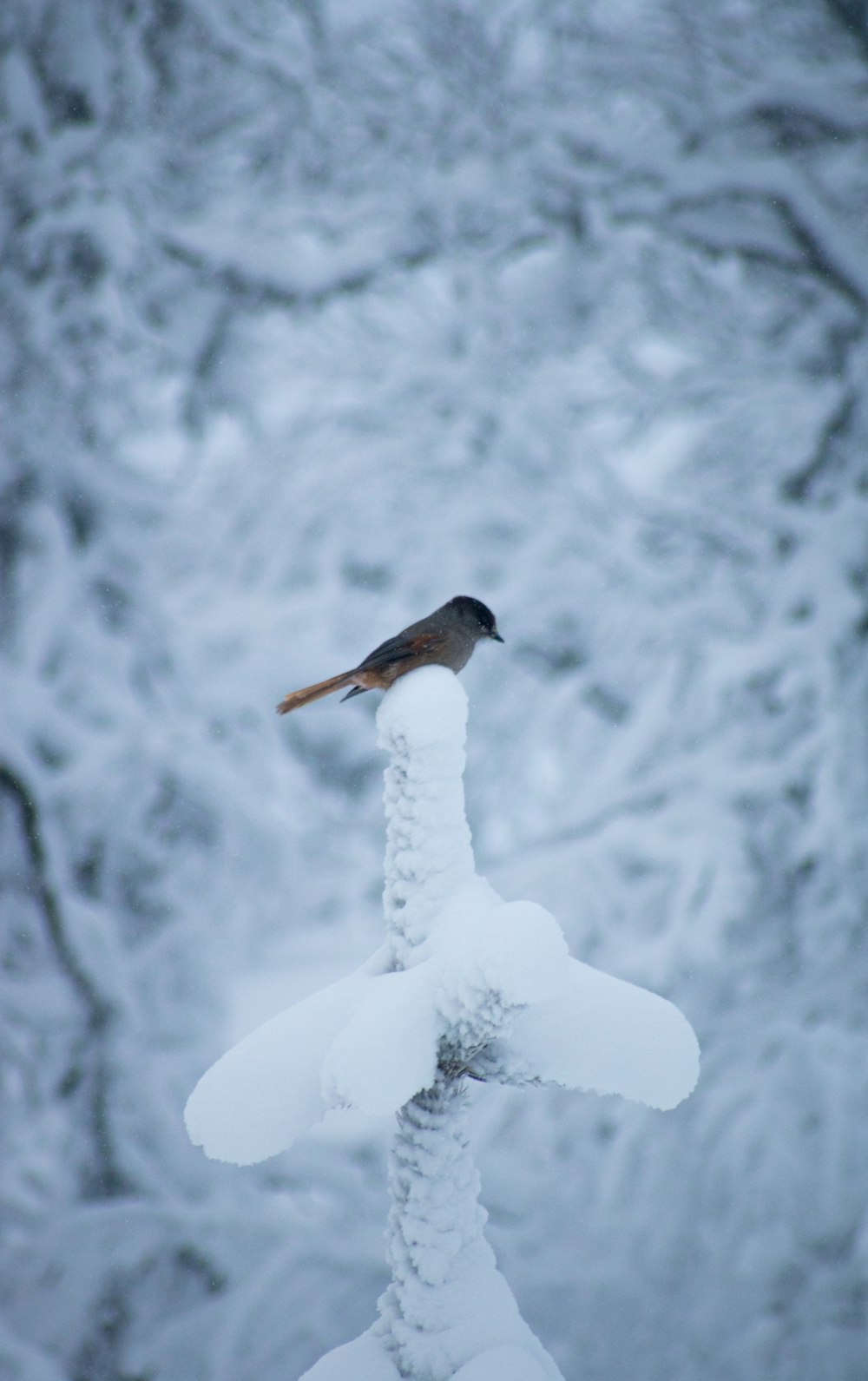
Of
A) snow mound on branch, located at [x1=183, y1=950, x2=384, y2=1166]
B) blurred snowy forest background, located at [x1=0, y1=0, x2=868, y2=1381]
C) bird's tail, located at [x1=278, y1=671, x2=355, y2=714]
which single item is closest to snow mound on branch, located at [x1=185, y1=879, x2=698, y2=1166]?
snow mound on branch, located at [x1=183, y1=950, x2=384, y2=1166]

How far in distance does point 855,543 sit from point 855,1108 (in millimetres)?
1191

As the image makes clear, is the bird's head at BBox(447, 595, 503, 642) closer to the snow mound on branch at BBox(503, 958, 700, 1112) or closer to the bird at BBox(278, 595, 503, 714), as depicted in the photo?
the bird at BBox(278, 595, 503, 714)

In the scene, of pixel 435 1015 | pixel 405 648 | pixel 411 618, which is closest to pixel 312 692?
pixel 405 648

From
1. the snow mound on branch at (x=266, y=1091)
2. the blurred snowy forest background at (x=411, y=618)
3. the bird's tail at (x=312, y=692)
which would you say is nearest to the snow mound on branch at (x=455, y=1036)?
the snow mound on branch at (x=266, y=1091)

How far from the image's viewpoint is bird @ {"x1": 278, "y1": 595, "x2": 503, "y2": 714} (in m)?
0.80

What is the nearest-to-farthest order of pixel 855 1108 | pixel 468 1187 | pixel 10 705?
pixel 468 1187 → pixel 10 705 → pixel 855 1108

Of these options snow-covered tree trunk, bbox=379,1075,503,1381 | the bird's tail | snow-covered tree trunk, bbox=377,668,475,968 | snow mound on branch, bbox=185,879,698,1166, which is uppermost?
the bird's tail

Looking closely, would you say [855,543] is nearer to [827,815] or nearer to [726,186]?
[827,815]

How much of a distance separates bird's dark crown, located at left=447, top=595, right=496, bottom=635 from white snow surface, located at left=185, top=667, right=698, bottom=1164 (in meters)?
0.15

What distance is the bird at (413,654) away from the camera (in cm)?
80

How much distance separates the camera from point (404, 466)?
1.88 meters

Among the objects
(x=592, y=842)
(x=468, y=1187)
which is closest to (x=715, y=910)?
(x=592, y=842)

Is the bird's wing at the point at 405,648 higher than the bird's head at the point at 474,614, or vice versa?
the bird's head at the point at 474,614

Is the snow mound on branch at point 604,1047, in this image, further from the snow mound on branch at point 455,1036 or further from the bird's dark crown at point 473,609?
the bird's dark crown at point 473,609
